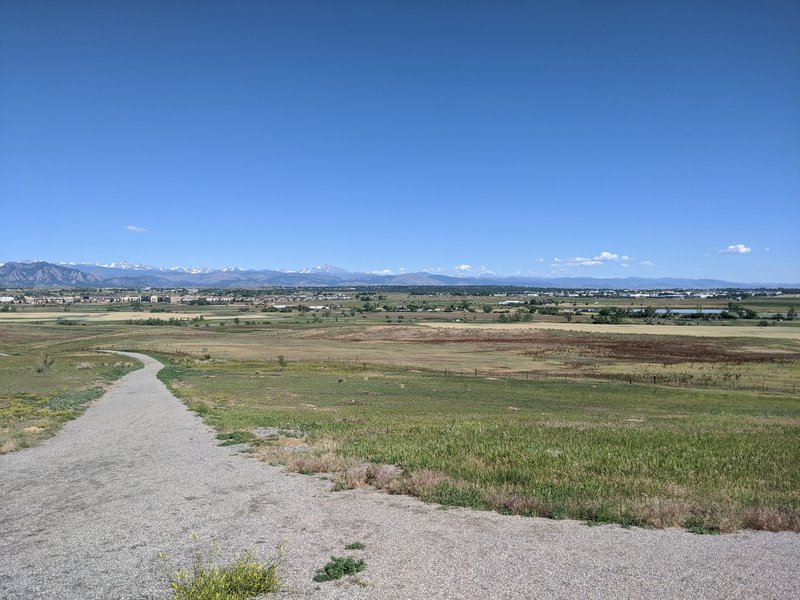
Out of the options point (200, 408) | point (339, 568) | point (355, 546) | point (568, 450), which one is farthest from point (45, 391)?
point (339, 568)

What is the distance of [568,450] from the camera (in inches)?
628

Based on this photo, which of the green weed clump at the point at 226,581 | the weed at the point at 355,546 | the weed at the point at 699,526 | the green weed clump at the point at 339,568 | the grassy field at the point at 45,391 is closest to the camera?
the green weed clump at the point at 226,581

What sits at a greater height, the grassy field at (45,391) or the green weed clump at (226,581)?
the green weed clump at (226,581)

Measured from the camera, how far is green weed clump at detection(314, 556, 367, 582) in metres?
8.13

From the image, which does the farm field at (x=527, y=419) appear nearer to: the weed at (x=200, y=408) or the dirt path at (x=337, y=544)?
the weed at (x=200, y=408)

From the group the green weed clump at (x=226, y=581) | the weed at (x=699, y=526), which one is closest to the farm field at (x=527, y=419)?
the weed at (x=699, y=526)

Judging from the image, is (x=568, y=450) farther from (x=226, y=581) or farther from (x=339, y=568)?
(x=226, y=581)

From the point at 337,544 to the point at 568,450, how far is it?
28.8 ft

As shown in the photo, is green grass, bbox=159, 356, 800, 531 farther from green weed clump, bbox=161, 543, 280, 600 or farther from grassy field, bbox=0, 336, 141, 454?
grassy field, bbox=0, 336, 141, 454

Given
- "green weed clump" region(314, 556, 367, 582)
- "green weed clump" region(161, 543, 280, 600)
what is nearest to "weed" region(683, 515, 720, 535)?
"green weed clump" region(314, 556, 367, 582)

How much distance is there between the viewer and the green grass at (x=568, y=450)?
11.0m

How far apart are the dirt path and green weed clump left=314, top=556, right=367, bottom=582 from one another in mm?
172

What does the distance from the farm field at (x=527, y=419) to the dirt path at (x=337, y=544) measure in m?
1.02

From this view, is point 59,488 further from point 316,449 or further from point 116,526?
point 316,449
